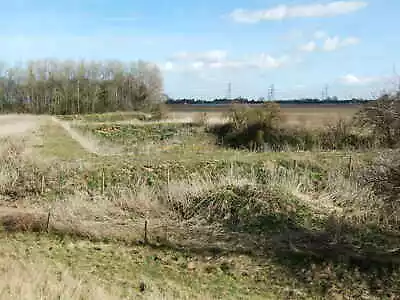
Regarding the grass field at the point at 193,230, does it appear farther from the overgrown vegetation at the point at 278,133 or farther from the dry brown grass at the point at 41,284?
the overgrown vegetation at the point at 278,133

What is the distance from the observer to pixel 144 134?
42812 mm

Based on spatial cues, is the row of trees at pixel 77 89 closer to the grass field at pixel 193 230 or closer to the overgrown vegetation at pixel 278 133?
the overgrown vegetation at pixel 278 133

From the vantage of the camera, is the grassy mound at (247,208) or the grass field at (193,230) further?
the grassy mound at (247,208)

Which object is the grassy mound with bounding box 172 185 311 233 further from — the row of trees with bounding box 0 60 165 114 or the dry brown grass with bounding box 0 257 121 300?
the row of trees with bounding box 0 60 165 114

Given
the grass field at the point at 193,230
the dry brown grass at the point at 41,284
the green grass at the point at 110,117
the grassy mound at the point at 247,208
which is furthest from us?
the green grass at the point at 110,117

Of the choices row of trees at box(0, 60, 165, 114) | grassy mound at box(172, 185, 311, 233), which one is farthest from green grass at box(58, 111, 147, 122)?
grassy mound at box(172, 185, 311, 233)

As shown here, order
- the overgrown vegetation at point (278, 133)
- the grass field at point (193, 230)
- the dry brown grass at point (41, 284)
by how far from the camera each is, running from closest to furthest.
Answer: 1. the dry brown grass at point (41, 284)
2. the grass field at point (193, 230)
3. the overgrown vegetation at point (278, 133)

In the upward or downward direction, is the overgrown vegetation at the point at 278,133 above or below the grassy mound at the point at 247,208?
above

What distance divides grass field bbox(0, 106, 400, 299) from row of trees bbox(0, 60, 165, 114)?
41344 mm

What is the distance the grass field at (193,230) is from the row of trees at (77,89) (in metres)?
41.3

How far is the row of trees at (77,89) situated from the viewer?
61344 mm

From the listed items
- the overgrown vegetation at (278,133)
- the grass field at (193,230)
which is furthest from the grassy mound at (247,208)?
the overgrown vegetation at (278,133)

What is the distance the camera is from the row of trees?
6134 cm

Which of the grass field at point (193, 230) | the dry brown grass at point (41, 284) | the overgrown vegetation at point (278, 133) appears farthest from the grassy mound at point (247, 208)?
the overgrown vegetation at point (278, 133)
